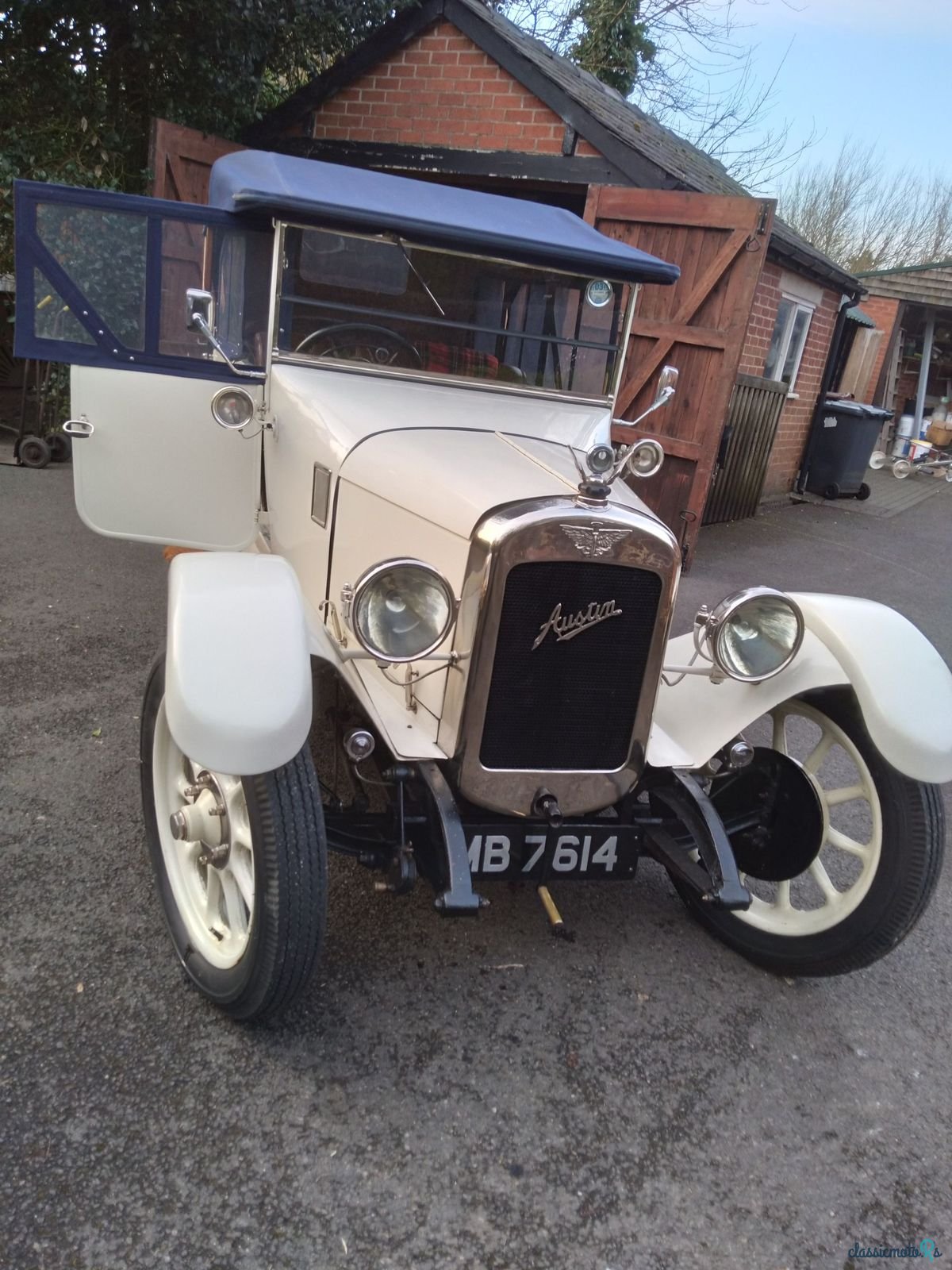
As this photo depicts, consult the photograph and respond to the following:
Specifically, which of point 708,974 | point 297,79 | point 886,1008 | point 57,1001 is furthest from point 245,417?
point 297,79

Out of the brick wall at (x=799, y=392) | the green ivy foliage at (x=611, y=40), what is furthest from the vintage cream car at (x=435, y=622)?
the green ivy foliage at (x=611, y=40)

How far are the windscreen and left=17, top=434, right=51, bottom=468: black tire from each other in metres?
5.12

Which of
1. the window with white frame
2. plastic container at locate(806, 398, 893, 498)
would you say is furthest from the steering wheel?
plastic container at locate(806, 398, 893, 498)

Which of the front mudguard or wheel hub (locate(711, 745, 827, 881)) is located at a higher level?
the front mudguard

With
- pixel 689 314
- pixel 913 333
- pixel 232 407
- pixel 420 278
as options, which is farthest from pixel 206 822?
pixel 913 333

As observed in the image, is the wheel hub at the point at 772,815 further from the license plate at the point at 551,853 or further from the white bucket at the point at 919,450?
the white bucket at the point at 919,450

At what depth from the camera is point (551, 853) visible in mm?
2254

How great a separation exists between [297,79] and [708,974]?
8.54 m

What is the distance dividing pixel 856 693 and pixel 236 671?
1.62m

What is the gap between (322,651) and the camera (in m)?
2.27

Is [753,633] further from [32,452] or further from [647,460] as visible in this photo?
[32,452]

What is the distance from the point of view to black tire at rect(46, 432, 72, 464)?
764cm

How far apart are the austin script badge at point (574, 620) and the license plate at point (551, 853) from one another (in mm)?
466

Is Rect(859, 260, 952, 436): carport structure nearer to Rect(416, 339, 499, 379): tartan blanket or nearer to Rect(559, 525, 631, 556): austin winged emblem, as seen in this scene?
Rect(416, 339, 499, 379): tartan blanket
